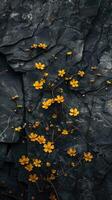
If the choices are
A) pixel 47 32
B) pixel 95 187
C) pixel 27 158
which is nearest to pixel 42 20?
pixel 47 32

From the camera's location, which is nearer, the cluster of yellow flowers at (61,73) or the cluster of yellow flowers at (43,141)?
the cluster of yellow flowers at (43,141)

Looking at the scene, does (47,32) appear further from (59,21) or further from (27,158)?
(27,158)

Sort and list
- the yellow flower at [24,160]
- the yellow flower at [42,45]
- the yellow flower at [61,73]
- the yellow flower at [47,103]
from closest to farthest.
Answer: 1. the yellow flower at [24,160]
2. the yellow flower at [47,103]
3. the yellow flower at [61,73]
4. the yellow flower at [42,45]

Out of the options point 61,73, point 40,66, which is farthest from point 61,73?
point 40,66

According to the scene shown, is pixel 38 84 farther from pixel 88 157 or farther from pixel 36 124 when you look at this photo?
pixel 88 157

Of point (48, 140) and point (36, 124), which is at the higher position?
point (36, 124)

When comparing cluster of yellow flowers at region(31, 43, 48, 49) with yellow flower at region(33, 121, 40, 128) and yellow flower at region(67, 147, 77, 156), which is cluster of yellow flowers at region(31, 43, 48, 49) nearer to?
yellow flower at region(33, 121, 40, 128)

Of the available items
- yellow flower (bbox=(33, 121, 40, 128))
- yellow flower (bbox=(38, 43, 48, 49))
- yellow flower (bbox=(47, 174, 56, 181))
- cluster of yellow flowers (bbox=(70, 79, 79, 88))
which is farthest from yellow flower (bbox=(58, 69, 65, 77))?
yellow flower (bbox=(47, 174, 56, 181))

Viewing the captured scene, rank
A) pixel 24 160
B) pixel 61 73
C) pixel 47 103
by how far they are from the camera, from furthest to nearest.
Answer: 1. pixel 61 73
2. pixel 47 103
3. pixel 24 160

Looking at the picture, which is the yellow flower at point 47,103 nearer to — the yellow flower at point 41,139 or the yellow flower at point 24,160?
the yellow flower at point 41,139

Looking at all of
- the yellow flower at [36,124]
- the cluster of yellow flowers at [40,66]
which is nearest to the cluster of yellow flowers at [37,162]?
the yellow flower at [36,124]
